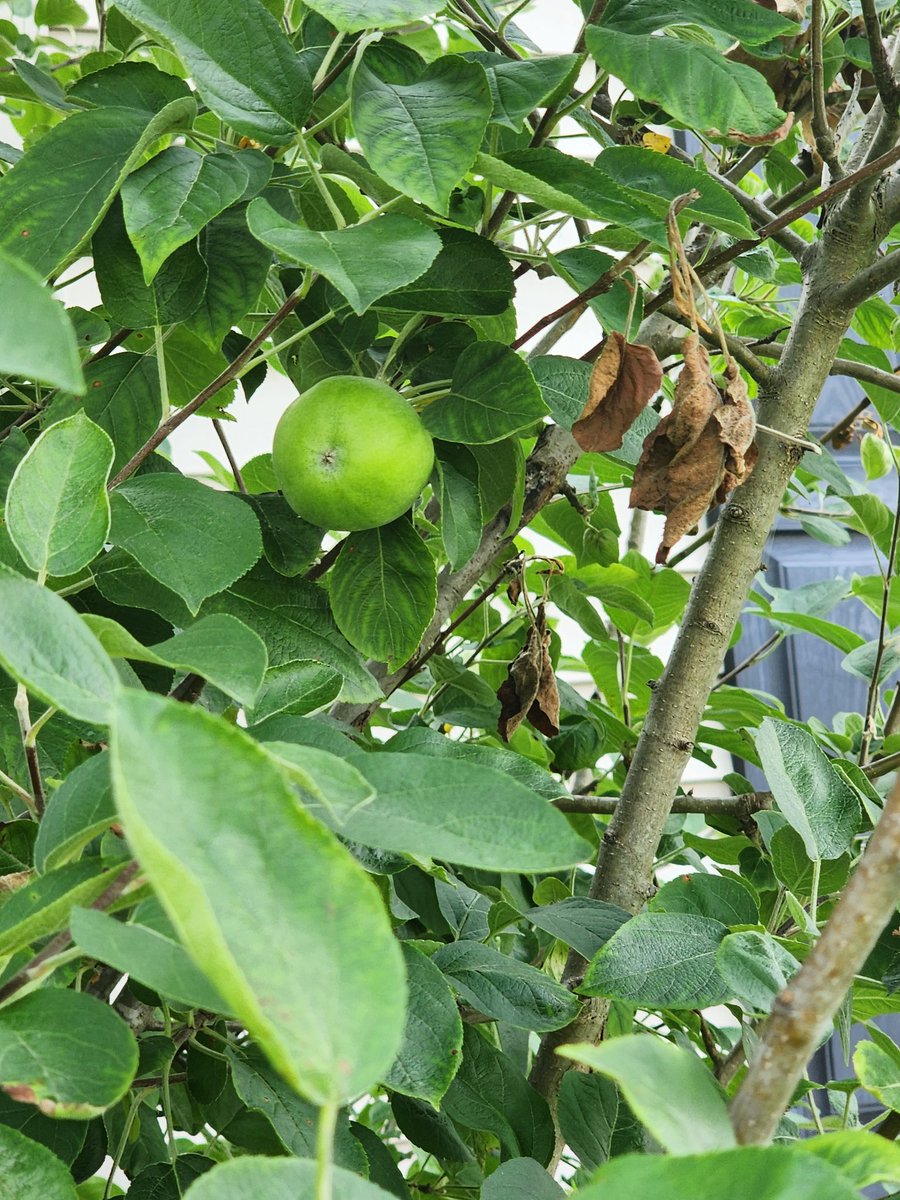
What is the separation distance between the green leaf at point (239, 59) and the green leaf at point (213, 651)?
0.72 feet

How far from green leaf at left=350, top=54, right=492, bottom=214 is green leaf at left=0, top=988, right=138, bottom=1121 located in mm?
275

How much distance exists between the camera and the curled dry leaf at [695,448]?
452mm

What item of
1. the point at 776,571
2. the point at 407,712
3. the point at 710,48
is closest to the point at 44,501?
the point at 710,48

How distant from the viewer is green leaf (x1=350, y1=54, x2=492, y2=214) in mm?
383

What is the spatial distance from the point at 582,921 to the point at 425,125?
372 mm

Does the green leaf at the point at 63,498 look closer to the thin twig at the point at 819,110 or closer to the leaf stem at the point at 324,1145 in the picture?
the leaf stem at the point at 324,1145

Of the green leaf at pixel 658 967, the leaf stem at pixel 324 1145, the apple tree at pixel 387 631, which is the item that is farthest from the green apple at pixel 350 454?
the leaf stem at pixel 324 1145

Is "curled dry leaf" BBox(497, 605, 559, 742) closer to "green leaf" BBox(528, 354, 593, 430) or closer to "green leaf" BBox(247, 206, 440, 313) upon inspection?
"green leaf" BBox(528, 354, 593, 430)

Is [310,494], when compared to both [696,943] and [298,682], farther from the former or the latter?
[696,943]

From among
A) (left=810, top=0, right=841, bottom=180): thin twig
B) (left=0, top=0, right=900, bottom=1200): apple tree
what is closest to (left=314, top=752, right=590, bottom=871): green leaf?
(left=0, top=0, right=900, bottom=1200): apple tree

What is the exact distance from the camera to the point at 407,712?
3.10 feet

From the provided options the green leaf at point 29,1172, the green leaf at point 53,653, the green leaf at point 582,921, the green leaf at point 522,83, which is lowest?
the green leaf at point 29,1172

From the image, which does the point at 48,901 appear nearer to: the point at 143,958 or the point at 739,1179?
the point at 143,958

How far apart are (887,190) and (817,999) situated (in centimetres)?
54
